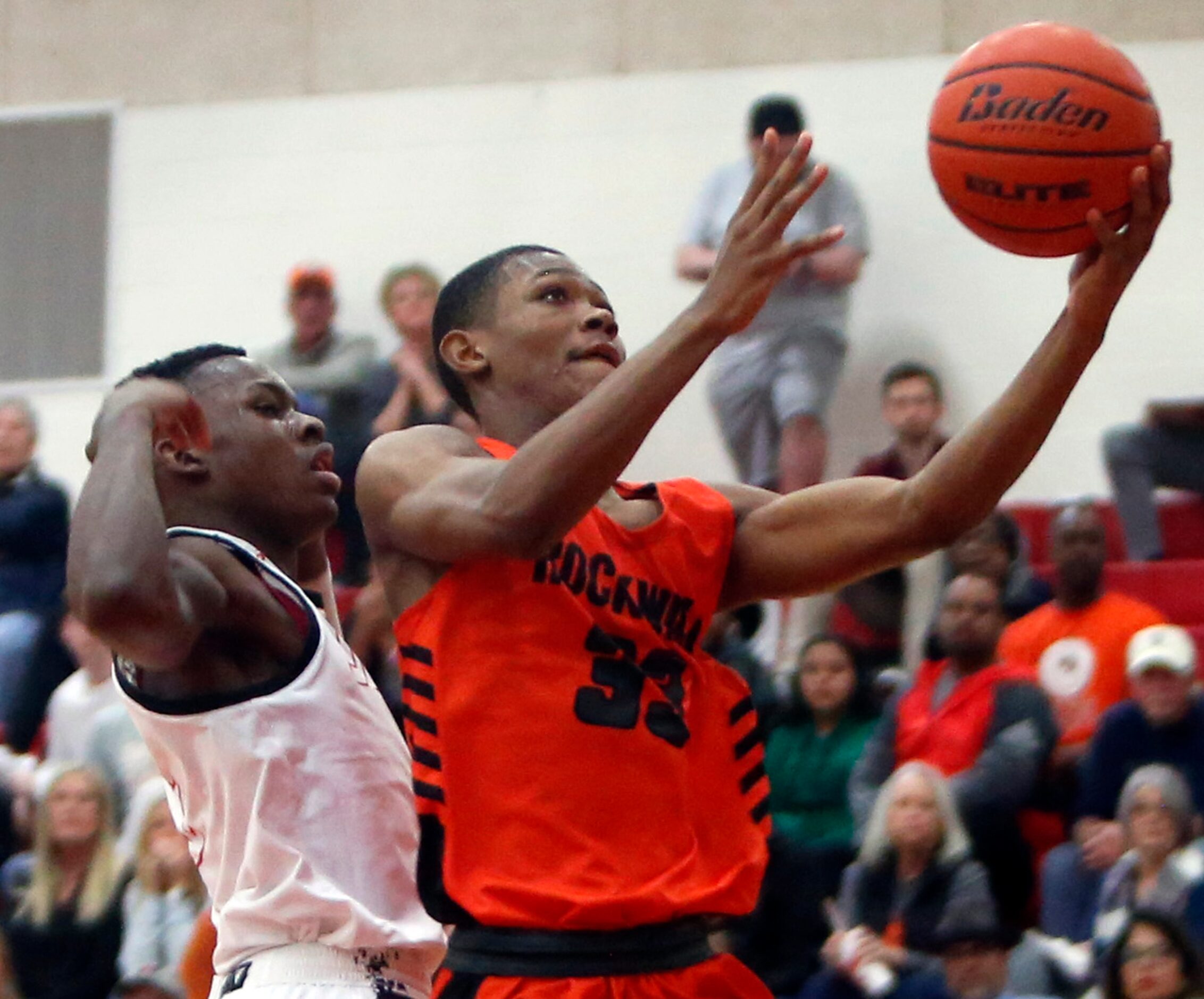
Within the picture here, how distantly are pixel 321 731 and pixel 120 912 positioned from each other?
3.97 m

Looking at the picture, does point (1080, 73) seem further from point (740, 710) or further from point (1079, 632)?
point (1079, 632)

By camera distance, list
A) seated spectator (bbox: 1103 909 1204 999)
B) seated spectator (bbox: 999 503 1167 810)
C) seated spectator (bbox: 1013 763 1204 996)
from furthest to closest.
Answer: seated spectator (bbox: 999 503 1167 810) < seated spectator (bbox: 1013 763 1204 996) < seated spectator (bbox: 1103 909 1204 999)

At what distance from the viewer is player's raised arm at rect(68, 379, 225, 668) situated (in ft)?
10.6

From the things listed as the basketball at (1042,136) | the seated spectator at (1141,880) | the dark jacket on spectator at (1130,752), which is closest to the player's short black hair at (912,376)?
the dark jacket on spectator at (1130,752)

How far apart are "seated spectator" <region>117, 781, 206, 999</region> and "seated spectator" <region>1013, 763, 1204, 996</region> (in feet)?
8.81

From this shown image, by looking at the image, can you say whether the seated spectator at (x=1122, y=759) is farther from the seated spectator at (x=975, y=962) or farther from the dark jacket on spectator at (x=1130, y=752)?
the seated spectator at (x=975, y=962)

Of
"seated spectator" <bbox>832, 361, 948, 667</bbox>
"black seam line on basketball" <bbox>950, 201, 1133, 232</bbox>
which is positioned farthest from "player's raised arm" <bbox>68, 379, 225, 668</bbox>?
"seated spectator" <bbox>832, 361, 948, 667</bbox>

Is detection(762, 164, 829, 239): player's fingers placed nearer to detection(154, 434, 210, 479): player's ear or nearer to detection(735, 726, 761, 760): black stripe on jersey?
detection(735, 726, 761, 760): black stripe on jersey

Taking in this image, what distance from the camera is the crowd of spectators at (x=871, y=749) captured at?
6.12 m

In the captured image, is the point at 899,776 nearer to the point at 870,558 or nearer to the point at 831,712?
the point at 831,712

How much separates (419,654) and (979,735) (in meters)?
3.75

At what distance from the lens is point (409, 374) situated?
381 inches

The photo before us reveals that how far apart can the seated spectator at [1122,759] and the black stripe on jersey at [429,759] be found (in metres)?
3.43

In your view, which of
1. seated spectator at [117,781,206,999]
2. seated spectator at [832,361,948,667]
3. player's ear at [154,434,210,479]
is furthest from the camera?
seated spectator at [832,361,948,667]
